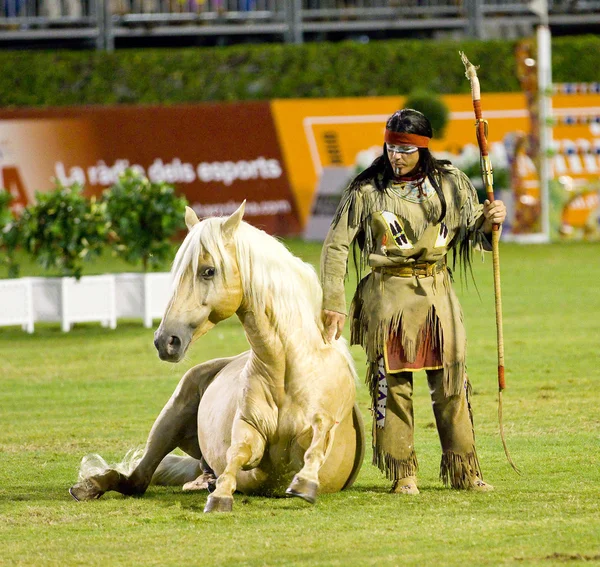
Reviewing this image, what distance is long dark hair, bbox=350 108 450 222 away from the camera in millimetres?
6691

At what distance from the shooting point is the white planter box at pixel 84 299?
592 inches

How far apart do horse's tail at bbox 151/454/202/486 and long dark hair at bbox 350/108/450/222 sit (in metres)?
1.78

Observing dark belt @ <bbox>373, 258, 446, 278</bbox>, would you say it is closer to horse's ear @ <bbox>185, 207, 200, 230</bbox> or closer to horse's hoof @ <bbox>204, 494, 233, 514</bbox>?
horse's ear @ <bbox>185, 207, 200, 230</bbox>

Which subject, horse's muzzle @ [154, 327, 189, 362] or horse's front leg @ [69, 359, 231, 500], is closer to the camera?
horse's muzzle @ [154, 327, 189, 362]

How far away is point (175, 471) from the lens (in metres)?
7.35

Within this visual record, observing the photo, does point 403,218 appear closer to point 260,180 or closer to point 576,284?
point 576,284

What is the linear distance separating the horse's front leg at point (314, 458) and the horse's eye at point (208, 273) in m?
0.83

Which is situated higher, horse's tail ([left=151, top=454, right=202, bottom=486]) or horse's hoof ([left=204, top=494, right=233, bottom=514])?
horse's hoof ([left=204, top=494, right=233, bottom=514])

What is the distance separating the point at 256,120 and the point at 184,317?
745 inches

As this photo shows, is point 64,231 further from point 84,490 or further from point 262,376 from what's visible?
point 262,376

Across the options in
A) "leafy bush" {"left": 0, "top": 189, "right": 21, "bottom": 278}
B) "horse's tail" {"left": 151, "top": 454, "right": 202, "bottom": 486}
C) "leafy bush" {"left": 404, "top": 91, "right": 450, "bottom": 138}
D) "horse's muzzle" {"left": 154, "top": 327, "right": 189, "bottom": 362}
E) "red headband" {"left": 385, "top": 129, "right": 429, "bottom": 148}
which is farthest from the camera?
"leafy bush" {"left": 404, "top": 91, "right": 450, "bottom": 138}

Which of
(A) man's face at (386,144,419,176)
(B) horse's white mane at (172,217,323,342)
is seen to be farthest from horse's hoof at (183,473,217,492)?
(A) man's face at (386,144,419,176)

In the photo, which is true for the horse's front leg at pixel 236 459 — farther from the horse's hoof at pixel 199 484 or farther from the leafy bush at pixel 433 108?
the leafy bush at pixel 433 108

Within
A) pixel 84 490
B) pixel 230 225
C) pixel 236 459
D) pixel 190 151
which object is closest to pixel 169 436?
pixel 84 490
